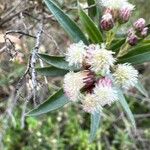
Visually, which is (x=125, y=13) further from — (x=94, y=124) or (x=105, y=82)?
(x=94, y=124)

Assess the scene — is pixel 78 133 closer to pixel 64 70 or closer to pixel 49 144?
pixel 49 144

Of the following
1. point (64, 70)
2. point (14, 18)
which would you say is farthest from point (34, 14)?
point (64, 70)

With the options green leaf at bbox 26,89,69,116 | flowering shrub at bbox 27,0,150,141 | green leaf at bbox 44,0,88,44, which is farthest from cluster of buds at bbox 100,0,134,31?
green leaf at bbox 26,89,69,116

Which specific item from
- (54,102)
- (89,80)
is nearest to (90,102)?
(89,80)

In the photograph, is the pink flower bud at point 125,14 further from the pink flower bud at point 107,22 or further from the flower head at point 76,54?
the flower head at point 76,54

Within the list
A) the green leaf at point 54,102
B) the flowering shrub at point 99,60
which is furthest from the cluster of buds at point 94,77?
the green leaf at point 54,102

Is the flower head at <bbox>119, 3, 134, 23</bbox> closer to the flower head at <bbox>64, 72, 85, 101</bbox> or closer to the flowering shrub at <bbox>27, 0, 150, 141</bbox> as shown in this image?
the flowering shrub at <bbox>27, 0, 150, 141</bbox>

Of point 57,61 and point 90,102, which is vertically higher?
point 57,61
